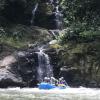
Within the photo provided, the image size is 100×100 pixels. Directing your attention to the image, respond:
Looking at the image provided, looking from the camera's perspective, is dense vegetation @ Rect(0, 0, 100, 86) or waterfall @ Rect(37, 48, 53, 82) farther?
waterfall @ Rect(37, 48, 53, 82)

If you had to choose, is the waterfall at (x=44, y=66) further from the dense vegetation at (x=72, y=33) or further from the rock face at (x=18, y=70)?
the dense vegetation at (x=72, y=33)

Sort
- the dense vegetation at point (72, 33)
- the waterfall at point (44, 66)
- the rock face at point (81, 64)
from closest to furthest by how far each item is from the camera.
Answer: the rock face at point (81, 64)
the dense vegetation at point (72, 33)
the waterfall at point (44, 66)

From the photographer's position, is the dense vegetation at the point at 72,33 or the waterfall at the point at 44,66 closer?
the dense vegetation at the point at 72,33

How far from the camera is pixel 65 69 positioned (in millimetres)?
32750

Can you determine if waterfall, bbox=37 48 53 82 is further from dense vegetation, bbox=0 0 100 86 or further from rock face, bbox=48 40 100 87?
rock face, bbox=48 40 100 87

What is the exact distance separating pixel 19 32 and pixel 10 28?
172cm

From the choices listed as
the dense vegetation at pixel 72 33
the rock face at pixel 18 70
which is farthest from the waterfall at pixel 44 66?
the dense vegetation at pixel 72 33

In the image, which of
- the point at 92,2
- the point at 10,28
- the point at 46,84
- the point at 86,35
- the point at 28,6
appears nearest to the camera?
the point at 46,84

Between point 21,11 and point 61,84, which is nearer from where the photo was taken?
point 61,84

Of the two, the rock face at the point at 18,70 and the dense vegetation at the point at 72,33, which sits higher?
the dense vegetation at the point at 72,33

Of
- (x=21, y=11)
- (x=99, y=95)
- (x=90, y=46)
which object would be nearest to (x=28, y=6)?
(x=21, y=11)

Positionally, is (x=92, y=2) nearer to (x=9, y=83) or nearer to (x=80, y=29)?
(x=80, y=29)

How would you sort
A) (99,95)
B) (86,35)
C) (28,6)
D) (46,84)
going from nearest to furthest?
1. (99,95)
2. (46,84)
3. (86,35)
4. (28,6)

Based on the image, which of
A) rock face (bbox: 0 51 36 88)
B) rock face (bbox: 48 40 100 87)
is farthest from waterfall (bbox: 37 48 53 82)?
rock face (bbox: 48 40 100 87)
